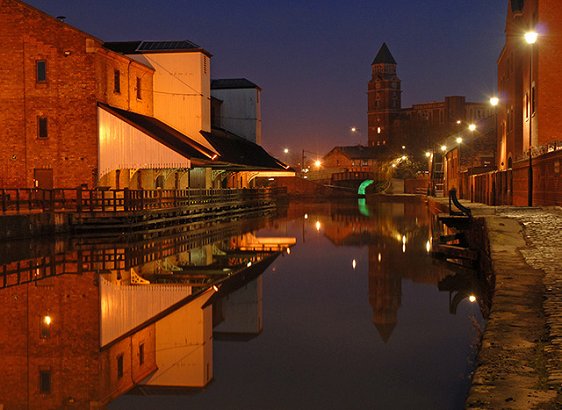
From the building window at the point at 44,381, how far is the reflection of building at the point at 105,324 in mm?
10

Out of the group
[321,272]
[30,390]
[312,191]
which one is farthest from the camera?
[312,191]

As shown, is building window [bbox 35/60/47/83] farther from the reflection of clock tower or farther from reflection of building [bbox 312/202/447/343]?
the reflection of clock tower

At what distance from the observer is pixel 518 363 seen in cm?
671

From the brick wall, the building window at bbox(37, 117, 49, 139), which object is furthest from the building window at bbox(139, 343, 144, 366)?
the building window at bbox(37, 117, 49, 139)

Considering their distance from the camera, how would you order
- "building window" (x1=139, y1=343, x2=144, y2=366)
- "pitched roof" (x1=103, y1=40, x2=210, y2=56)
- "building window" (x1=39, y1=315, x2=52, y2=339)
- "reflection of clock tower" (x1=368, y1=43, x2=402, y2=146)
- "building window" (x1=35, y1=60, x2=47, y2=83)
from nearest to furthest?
"building window" (x1=139, y1=343, x2=144, y2=366)
"building window" (x1=39, y1=315, x2=52, y2=339)
"building window" (x1=35, y1=60, x2=47, y2=83)
"pitched roof" (x1=103, y1=40, x2=210, y2=56)
"reflection of clock tower" (x1=368, y1=43, x2=402, y2=146)

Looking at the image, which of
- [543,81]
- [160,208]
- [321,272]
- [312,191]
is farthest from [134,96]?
[312,191]

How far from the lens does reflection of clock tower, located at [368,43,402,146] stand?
190125mm

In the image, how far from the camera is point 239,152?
53.4m

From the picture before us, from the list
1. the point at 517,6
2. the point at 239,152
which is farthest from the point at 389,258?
the point at 239,152

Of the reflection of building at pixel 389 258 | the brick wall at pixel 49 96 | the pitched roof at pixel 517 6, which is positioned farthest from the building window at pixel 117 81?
the pitched roof at pixel 517 6

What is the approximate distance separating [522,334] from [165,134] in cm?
3338

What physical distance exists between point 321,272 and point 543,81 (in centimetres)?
2382

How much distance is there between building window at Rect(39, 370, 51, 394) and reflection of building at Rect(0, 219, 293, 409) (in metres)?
0.01

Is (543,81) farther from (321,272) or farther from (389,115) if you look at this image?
(389,115)
